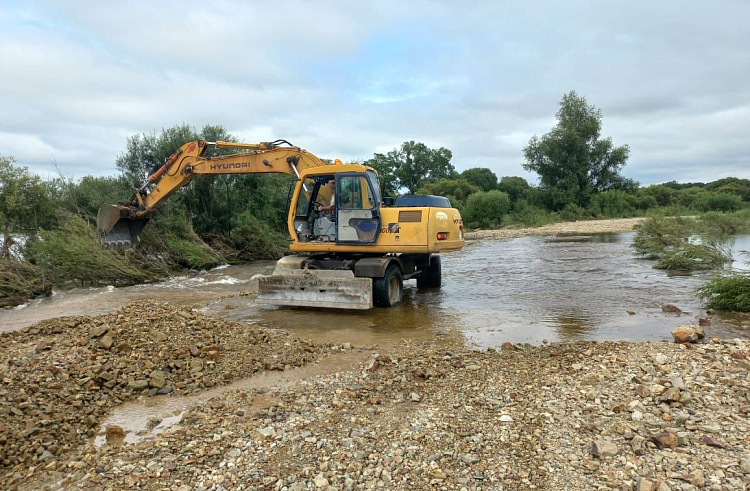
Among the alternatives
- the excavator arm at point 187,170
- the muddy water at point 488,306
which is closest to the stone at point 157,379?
the muddy water at point 488,306

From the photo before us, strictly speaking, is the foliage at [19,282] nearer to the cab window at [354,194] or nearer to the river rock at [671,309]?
the cab window at [354,194]

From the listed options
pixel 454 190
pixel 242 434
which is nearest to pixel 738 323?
pixel 242 434

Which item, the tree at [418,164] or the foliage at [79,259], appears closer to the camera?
the foliage at [79,259]

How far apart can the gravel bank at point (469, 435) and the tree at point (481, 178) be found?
6039 centimetres

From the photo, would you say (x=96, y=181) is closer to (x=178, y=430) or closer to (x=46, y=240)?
(x=46, y=240)

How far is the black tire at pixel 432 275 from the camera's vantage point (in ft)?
38.1

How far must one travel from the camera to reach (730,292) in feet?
26.9

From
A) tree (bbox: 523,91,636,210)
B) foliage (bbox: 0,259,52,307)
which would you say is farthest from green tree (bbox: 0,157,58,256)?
tree (bbox: 523,91,636,210)

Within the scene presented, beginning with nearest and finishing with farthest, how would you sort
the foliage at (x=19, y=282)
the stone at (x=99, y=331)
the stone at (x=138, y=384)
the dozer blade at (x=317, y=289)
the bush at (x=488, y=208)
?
Result: the stone at (x=138, y=384)
the stone at (x=99, y=331)
the dozer blade at (x=317, y=289)
the foliage at (x=19, y=282)
the bush at (x=488, y=208)

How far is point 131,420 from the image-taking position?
14.4 ft

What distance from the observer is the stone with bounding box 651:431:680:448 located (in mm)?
3372

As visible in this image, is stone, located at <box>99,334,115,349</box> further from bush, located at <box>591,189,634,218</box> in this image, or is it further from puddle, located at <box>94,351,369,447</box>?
bush, located at <box>591,189,634,218</box>

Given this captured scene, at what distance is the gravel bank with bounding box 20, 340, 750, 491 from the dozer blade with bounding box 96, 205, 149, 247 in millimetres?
9758

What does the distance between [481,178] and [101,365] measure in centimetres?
6296
